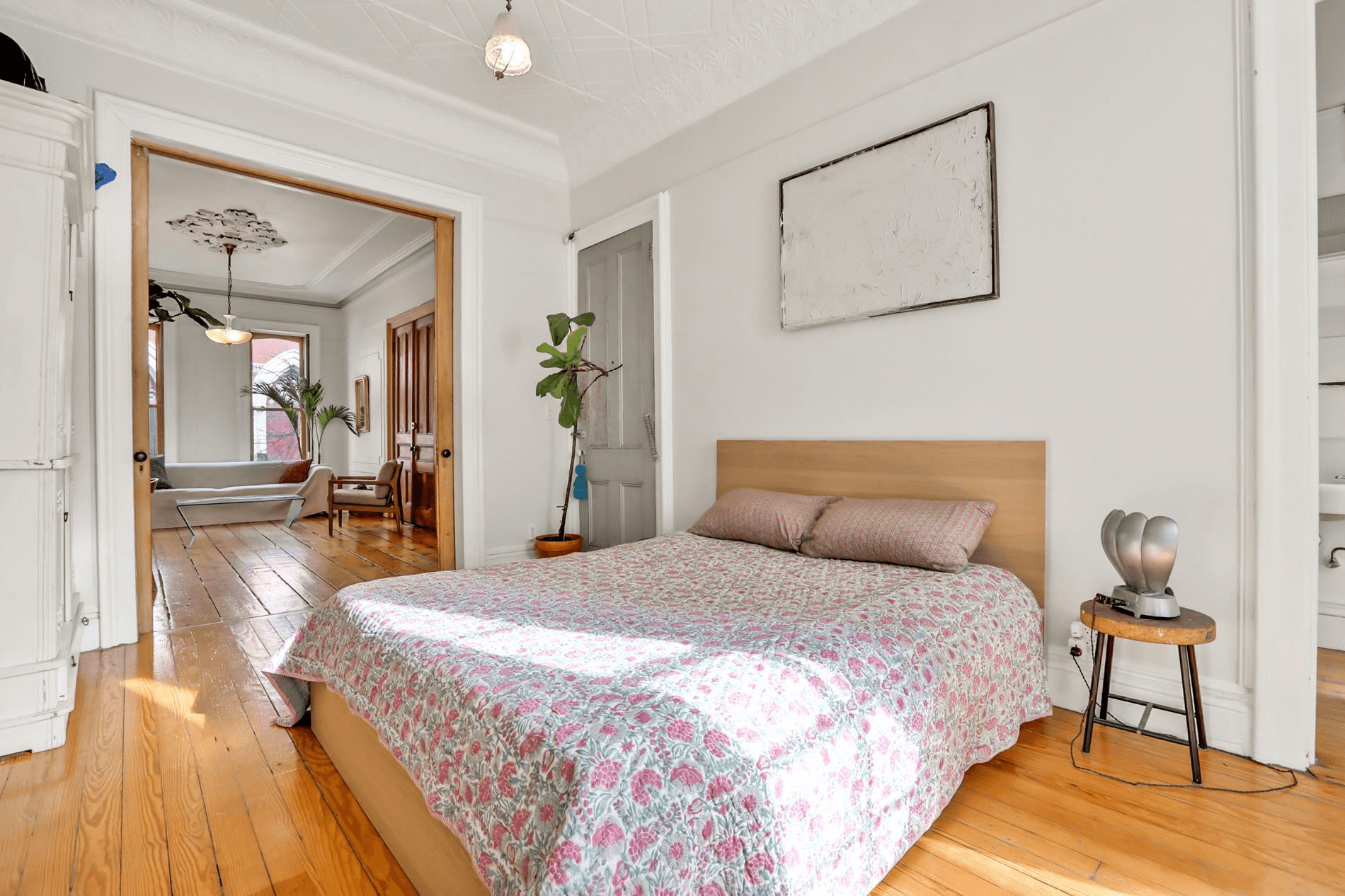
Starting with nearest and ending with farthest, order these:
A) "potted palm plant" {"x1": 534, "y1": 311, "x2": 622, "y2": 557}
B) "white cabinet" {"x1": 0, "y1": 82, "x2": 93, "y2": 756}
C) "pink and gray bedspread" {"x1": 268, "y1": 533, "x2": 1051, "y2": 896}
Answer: "pink and gray bedspread" {"x1": 268, "y1": 533, "x2": 1051, "y2": 896} < "white cabinet" {"x1": 0, "y1": 82, "x2": 93, "y2": 756} < "potted palm plant" {"x1": 534, "y1": 311, "x2": 622, "y2": 557}

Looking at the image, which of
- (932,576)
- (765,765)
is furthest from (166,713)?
(932,576)

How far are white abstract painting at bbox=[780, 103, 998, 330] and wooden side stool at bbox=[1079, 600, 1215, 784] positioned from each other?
3.96 feet

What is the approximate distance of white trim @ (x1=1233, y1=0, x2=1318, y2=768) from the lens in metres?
1.79

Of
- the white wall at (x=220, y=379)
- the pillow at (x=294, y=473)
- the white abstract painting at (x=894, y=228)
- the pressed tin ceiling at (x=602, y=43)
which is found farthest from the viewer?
the white wall at (x=220, y=379)

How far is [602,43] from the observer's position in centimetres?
330

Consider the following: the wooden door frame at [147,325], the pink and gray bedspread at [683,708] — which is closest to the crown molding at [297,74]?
the wooden door frame at [147,325]

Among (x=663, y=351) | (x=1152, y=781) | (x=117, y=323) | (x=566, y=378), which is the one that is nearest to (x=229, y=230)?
(x=117, y=323)

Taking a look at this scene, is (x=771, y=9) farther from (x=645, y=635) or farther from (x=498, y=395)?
(x=645, y=635)

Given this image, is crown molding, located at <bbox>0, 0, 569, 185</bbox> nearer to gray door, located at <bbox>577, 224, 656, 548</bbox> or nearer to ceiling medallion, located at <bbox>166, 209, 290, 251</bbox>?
gray door, located at <bbox>577, 224, 656, 548</bbox>

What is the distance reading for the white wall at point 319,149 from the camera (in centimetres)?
286

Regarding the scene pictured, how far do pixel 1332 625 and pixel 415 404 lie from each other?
6.81 meters

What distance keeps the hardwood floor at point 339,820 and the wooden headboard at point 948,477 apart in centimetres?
59

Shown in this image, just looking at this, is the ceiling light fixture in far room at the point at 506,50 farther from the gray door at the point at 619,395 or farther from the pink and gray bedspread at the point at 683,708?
the pink and gray bedspread at the point at 683,708

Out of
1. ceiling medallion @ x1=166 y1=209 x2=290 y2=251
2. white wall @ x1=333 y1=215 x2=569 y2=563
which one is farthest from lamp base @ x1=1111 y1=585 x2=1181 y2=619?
ceiling medallion @ x1=166 y1=209 x2=290 y2=251
